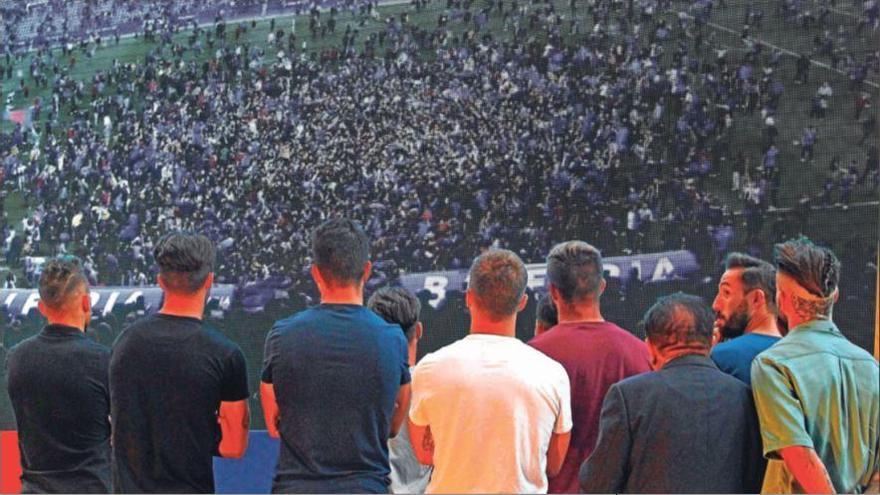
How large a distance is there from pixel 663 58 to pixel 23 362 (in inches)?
190

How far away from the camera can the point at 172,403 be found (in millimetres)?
2322

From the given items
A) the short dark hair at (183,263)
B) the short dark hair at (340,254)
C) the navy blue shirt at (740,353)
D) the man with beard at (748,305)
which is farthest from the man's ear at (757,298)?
the short dark hair at (183,263)

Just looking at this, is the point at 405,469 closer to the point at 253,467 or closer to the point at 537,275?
the point at 253,467

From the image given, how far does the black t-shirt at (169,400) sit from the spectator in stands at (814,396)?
122 centimetres

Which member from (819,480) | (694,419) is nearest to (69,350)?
(694,419)

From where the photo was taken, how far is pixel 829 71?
236 inches

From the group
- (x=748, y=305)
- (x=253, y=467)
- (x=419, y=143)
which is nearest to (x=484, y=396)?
(x=748, y=305)

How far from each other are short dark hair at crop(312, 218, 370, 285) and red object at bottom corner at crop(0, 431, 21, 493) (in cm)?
393

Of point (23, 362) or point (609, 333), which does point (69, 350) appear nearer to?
point (23, 362)

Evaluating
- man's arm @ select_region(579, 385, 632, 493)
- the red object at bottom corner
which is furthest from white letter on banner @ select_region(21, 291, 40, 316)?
man's arm @ select_region(579, 385, 632, 493)

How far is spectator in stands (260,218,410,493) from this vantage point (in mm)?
2246

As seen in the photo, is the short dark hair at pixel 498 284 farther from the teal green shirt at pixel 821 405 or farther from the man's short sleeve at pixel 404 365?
the teal green shirt at pixel 821 405

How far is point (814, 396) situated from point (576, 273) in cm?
62

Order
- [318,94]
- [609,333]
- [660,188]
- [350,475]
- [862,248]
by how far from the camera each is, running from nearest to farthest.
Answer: [350,475] → [609,333] → [862,248] → [660,188] → [318,94]
